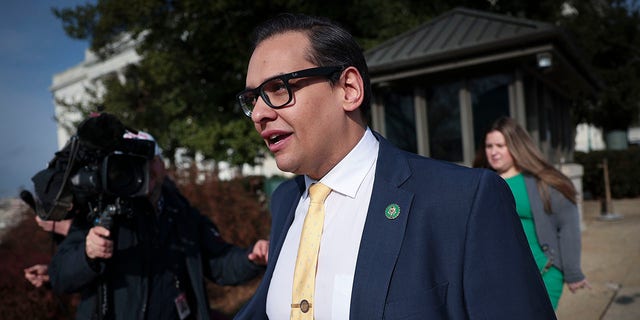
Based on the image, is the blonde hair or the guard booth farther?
the guard booth

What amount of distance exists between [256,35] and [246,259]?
1.63 metres

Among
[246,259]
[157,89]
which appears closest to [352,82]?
[246,259]

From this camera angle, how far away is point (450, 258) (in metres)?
1.35

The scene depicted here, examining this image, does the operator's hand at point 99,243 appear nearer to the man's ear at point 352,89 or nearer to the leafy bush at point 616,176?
the man's ear at point 352,89

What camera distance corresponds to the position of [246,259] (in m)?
2.92

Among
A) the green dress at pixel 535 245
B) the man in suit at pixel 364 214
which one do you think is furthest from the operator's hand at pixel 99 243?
the green dress at pixel 535 245

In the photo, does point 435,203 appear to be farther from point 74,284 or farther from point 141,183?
point 74,284

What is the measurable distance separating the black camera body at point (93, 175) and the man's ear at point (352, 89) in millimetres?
1300

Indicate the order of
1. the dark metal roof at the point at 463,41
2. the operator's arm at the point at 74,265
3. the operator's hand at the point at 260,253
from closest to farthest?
the operator's arm at the point at 74,265 → the operator's hand at the point at 260,253 → the dark metal roof at the point at 463,41

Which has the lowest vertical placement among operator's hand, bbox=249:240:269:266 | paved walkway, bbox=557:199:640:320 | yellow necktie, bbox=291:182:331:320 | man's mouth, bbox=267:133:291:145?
paved walkway, bbox=557:199:640:320

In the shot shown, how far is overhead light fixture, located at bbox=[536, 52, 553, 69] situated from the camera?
717 centimetres

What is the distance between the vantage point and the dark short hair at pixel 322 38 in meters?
1.61

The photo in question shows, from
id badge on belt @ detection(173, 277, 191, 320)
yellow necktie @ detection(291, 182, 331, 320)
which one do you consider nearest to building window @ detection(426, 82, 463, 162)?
id badge on belt @ detection(173, 277, 191, 320)

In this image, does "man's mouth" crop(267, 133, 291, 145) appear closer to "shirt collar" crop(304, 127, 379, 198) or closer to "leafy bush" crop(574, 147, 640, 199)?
"shirt collar" crop(304, 127, 379, 198)
